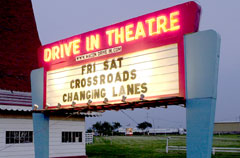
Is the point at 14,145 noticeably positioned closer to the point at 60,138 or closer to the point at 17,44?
the point at 60,138

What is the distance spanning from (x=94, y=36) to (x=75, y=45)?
97 cm

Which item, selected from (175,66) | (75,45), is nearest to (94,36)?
(75,45)

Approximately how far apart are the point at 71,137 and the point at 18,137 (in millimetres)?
3979

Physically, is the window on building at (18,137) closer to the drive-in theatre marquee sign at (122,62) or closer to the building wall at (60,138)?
the building wall at (60,138)

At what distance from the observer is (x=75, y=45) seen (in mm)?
12438

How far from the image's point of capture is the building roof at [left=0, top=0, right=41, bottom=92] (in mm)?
23953

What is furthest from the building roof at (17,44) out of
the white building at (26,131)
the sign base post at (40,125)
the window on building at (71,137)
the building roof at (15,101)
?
the sign base post at (40,125)

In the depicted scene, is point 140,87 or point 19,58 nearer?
point 140,87

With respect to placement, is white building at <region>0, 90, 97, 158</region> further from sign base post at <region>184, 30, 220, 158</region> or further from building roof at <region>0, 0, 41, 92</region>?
sign base post at <region>184, 30, 220, 158</region>

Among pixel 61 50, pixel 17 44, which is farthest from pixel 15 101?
pixel 61 50

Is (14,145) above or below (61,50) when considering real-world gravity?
below

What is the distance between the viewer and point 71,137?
2311 centimetres

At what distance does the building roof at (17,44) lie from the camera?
78.6 feet

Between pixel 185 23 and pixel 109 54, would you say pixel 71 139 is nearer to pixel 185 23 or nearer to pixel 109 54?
pixel 109 54
